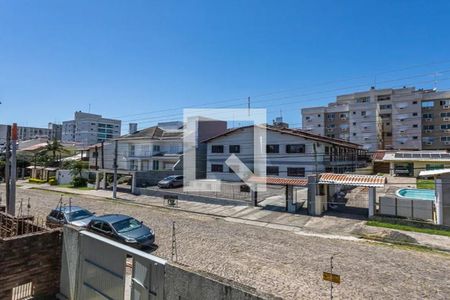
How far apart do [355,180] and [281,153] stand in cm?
1679

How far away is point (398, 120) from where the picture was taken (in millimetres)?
71688

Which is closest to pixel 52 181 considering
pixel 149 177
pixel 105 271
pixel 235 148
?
pixel 149 177

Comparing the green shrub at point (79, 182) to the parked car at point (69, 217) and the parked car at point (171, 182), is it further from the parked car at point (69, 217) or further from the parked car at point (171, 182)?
the parked car at point (69, 217)

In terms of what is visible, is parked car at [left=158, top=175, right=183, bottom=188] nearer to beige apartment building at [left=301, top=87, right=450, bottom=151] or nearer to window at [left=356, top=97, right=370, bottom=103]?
beige apartment building at [left=301, top=87, right=450, bottom=151]

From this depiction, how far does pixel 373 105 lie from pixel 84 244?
7608 cm

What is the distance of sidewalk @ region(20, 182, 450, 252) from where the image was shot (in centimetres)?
1720

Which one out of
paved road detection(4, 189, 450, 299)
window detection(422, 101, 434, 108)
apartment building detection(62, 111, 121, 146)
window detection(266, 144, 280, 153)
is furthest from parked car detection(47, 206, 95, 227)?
apartment building detection(62, 111, 121, 146)

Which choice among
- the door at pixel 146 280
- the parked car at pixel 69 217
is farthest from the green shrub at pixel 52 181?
the door at pixel 146 280

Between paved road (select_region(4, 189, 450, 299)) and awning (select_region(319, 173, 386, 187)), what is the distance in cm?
601

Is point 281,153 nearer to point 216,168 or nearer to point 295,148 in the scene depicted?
point 295,148

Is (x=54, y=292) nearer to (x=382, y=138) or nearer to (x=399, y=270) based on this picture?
(x=399, y=270)

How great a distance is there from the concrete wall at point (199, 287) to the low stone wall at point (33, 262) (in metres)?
4.85

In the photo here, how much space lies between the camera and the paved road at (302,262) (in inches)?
398

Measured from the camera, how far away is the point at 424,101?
70.2 metres
